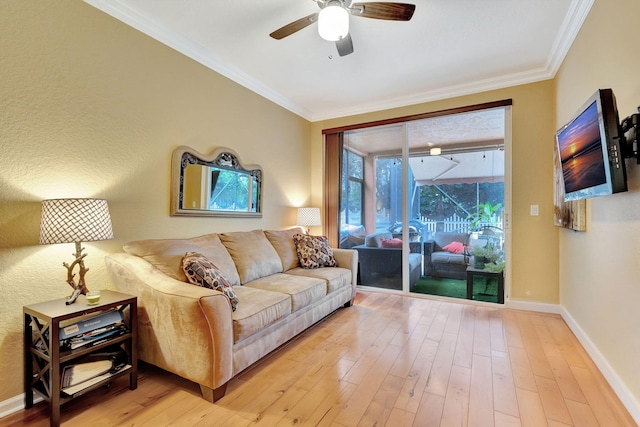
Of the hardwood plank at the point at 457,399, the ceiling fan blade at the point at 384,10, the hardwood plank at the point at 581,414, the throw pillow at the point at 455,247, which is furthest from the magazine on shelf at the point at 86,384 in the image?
the throw pillow at the point at 455,247

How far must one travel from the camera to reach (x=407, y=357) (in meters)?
2.29

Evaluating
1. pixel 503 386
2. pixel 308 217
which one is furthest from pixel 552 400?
pixel 308 217

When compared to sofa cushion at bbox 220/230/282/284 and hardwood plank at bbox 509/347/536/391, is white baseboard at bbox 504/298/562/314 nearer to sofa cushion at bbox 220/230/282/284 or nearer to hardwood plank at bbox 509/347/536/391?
hardwood plank at bbox 509/347/536/391

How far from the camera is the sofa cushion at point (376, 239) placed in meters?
4.18

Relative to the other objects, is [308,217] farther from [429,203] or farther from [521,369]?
[521,369]

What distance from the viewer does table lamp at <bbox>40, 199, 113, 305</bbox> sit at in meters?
1.65

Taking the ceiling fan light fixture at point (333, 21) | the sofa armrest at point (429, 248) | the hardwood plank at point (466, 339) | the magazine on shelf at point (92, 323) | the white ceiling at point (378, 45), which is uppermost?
the white ceiling at point (378, 45)

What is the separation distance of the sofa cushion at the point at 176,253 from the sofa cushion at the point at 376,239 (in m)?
2.18

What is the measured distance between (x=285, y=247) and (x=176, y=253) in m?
1.34

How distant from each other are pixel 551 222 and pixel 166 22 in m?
4.22

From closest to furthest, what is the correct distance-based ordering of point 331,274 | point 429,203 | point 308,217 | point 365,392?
point 365,392 < point 331,274 < point 429,203 < point 308,217

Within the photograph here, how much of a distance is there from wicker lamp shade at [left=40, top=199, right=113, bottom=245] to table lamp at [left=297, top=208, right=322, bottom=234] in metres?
2.58

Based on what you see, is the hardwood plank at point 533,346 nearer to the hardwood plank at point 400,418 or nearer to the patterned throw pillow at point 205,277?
the hardwood plank at point 400,418

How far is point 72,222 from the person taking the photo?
1.68 m
